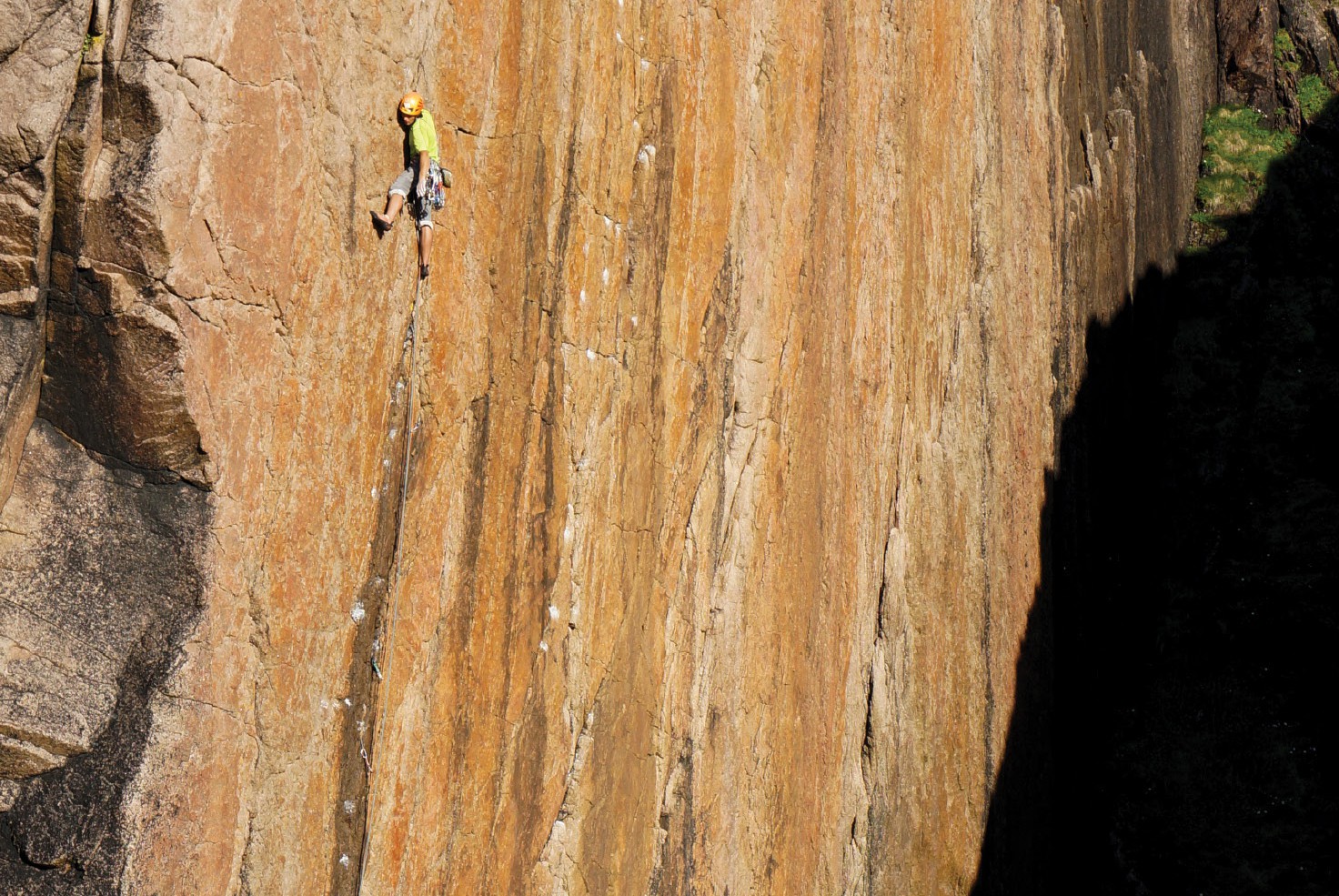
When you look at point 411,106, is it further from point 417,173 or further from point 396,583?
point 396,583

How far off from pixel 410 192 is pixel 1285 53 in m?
24.6

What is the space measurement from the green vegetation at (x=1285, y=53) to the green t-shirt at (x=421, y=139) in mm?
24055

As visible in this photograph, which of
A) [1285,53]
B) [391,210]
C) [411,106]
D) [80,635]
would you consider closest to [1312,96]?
[1285,53]

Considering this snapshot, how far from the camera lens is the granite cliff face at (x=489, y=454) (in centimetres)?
495

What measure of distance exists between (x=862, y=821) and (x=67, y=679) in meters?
7.41

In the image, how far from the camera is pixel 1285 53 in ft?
83.6

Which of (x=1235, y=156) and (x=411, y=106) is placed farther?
(x=1235, y=156)

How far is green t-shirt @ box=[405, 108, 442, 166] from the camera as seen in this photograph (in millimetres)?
6016

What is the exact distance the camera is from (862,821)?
10.7 metres

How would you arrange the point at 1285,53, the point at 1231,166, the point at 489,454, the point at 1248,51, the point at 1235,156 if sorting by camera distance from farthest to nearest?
the point at 1248,51 → the point at 1285,53 → the point at 1235,156 → the point at 1231,166 → the point at 489,454

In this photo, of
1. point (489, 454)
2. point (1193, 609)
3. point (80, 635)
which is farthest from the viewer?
point (1193, 609)

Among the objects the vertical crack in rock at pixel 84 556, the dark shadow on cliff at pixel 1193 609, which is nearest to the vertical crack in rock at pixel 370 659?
the vertical crack in rock at pixel 84 556

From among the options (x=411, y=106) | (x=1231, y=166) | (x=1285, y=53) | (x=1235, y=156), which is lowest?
(x=411, y=106)

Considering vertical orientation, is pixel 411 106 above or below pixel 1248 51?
below
